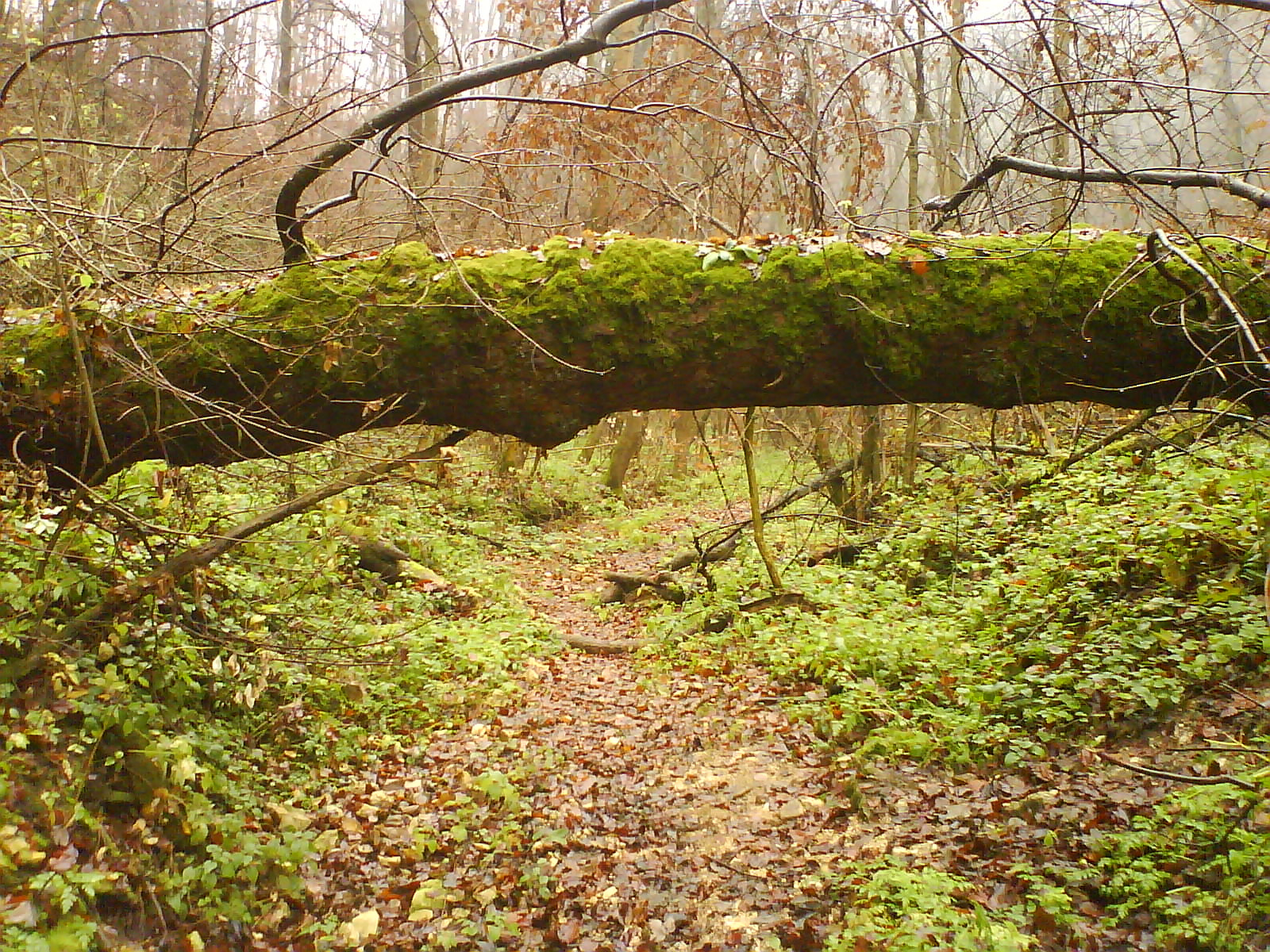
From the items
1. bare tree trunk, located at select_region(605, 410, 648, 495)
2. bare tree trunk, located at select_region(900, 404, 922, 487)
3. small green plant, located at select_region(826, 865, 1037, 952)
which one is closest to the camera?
small green plant, located at select_region(826, 865, 1037, 952)

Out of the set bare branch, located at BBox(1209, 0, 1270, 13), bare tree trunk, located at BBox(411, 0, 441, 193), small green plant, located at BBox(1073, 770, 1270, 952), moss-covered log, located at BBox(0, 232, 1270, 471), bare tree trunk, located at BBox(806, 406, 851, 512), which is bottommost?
small green plant, located at BBox(1073, 770, 1270, 952)

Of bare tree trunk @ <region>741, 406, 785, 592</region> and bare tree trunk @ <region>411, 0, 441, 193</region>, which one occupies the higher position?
bare tree trunk @ <region>411, 0, 441, 193</region>

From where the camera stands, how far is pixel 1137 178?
3.72 m

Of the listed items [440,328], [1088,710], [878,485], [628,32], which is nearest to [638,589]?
[878,485]

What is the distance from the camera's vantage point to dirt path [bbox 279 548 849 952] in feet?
12.0

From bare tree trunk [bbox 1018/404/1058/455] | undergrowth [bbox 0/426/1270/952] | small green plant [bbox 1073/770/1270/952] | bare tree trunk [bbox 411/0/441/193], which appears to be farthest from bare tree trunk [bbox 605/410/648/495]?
small green plant [bbox 1073/770/1270/952]

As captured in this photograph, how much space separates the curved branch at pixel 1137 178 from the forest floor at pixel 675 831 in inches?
88.4

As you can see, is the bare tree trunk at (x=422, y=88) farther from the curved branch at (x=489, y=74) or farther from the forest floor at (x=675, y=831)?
the forest floor at (x=675, y=831)

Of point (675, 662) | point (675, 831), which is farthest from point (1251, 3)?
point (675, 662)

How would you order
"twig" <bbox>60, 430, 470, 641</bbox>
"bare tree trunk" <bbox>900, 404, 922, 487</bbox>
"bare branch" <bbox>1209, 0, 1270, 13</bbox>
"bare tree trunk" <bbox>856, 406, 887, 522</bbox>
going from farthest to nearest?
"bare tree trunk" <bbox>856, 406, 887, 522</bbox>
"bare tree trunk" <bbox>900, 404, 922, 487</bbox>
"twig" <bbox>60, 430, 470, 641</bbox>
"bare branch" <bbox>1209, 0, 1270, 13</bbox>

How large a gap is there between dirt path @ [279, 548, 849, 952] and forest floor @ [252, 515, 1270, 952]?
11 mm

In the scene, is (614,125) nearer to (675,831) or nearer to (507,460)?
(507,460)

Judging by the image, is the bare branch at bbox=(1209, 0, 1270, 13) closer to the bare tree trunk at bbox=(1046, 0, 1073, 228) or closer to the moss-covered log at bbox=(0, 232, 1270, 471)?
the bare tree trunk at bbox=(1046, 0, 1073, 228)

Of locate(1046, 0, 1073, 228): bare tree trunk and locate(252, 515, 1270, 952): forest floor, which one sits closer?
locate(1046, 0, 1073, 228): bare tree trunk
